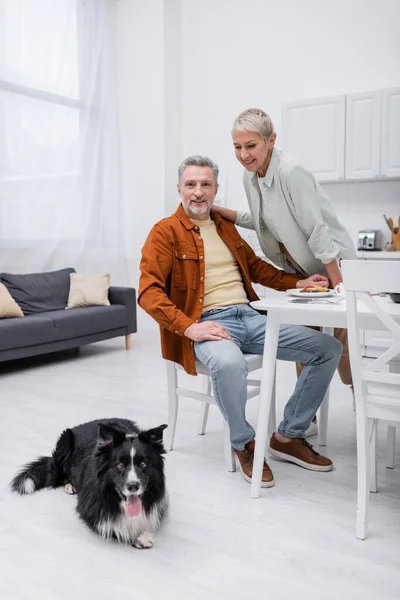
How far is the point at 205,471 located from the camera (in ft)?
7.73

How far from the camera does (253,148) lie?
2.40 m

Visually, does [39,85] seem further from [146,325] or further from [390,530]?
[390,530]

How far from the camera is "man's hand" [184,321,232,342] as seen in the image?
Answer: 7.18ft

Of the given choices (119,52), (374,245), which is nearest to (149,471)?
(374,245)

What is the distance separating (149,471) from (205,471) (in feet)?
2.33

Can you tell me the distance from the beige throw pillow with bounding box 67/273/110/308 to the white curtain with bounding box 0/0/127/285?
0.52 metres

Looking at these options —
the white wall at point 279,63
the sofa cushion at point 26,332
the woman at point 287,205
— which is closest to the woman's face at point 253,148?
the woman at point 287,205

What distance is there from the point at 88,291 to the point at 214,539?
350 centimetres

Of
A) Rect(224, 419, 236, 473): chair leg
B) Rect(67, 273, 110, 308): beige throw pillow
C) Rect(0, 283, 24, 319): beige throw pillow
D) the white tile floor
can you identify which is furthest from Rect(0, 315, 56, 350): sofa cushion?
Rect(224, 419, 236, 473): chair leg

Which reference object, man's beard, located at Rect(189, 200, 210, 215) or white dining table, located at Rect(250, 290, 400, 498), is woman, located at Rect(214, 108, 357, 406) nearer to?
man's beard, located at Rect(189, 200, 210, 215)

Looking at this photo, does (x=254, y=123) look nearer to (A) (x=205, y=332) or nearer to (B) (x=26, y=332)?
(A) (x=205, y=332)

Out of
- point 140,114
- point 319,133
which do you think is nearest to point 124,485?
point 319,133

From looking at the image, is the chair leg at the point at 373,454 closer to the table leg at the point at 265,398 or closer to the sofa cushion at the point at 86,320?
the table leg at the point at 265,398

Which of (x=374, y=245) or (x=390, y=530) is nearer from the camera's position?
(x=390, y=530)
